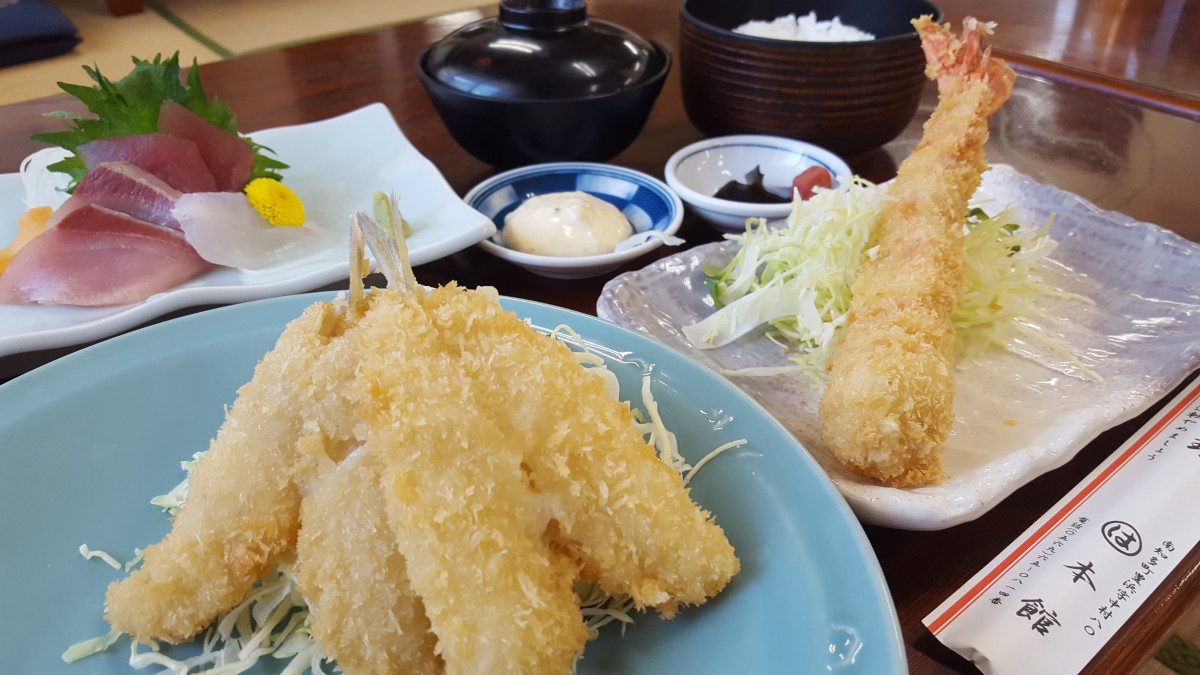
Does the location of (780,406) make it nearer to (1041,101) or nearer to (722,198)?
(722,198)

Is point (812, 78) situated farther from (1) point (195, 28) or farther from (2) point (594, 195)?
(1) point (195, 28)

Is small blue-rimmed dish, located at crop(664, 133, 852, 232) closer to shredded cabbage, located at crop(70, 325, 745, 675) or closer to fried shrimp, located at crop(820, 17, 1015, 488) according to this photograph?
fried shrimp, located at crop(820, 17, 1015, 488)

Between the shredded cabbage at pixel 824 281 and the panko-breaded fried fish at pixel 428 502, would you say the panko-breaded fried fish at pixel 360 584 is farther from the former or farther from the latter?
the shredded cabbage at pixel 824 281

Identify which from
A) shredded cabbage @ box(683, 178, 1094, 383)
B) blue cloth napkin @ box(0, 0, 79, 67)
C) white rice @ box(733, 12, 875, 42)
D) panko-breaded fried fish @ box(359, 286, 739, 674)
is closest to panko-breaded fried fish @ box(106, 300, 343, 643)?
panko-breaded fried fish @ box(359, 286, 739, 674)

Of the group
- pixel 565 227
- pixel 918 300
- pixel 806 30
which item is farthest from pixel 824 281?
pixel 806 30

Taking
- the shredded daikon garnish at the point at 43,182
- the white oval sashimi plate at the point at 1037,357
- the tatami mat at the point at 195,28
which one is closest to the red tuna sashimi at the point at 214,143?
the shredded daikon garnish at the point at 43,182
